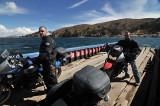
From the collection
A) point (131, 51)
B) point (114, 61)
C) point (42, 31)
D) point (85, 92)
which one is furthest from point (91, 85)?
point (131, 51)

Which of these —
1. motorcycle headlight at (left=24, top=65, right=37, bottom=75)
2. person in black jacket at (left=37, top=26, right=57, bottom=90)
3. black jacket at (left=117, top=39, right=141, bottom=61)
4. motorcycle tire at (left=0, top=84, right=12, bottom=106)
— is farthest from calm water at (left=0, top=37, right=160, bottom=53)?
motorcycle tire at (left=0, top=84, right=12, bottom=106)

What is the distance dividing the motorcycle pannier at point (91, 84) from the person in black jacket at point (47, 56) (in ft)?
4.40

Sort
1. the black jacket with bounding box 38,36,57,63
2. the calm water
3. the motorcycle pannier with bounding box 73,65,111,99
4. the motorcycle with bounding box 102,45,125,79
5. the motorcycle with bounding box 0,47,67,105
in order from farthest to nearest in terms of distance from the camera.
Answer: the calm water → the motorcycle with bounding box 102,45,125,79 → the black jacket with bounding box 38,36,57,63 → the motorcycle with bounding box 0,47,67,105 → the motorcycle pannier with bounding box 73,65,111,99

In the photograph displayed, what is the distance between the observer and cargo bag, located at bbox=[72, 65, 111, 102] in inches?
64.4

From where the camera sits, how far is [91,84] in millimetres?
1646

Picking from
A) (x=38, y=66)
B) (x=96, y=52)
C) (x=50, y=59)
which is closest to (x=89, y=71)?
(x=50, y=59)

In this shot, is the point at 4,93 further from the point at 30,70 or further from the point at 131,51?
the point at 131,51

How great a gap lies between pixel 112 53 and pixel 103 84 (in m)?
2.15

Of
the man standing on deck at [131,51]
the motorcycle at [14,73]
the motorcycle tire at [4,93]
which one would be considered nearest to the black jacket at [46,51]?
the motorcycle at [14,73]

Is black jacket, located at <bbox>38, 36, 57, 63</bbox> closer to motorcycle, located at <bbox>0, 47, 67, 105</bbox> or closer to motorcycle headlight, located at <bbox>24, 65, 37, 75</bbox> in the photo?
motorcycle headlight, located at <bbox>24, 65, 37, 75</bbox>

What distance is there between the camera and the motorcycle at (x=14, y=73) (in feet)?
8.74

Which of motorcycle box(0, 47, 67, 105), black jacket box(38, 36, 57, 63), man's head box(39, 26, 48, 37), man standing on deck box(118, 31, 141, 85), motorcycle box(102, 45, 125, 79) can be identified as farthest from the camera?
man standing on deck box(118, 31, 141, 85)

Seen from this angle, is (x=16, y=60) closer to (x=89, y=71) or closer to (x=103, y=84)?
(x=89, y=71)

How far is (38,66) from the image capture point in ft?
10.8
